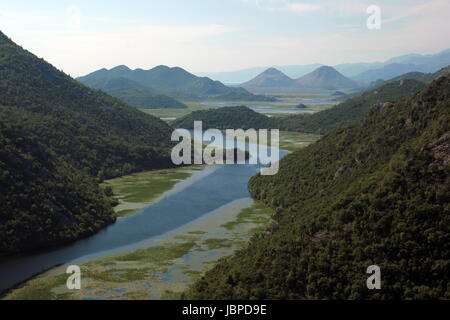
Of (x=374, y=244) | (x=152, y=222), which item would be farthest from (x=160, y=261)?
(x=374, y=244)

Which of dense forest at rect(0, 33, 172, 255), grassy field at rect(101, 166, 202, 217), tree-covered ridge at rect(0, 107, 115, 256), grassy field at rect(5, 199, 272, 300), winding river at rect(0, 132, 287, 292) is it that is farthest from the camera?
grassy field at rect(101, 166, 202, 217)

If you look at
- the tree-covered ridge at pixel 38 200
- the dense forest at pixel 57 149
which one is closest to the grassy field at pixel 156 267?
the tree-covered ridge at pixel 38 200

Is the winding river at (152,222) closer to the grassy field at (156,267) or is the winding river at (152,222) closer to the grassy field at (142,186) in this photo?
the grassy field at (142,186)

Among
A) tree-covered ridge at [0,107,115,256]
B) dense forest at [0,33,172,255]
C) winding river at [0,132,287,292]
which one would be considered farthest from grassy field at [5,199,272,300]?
dense forest at [0,33,172,255]

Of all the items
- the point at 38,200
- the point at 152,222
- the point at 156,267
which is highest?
the point at 38,200

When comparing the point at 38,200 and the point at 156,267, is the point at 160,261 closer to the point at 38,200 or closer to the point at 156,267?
the point at 156,267

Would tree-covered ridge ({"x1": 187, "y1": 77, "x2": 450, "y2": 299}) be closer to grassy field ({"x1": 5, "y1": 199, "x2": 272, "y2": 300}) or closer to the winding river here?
grassy field ({"x1": 5, "y1": 199, "x2": 272, "y2": 300})
